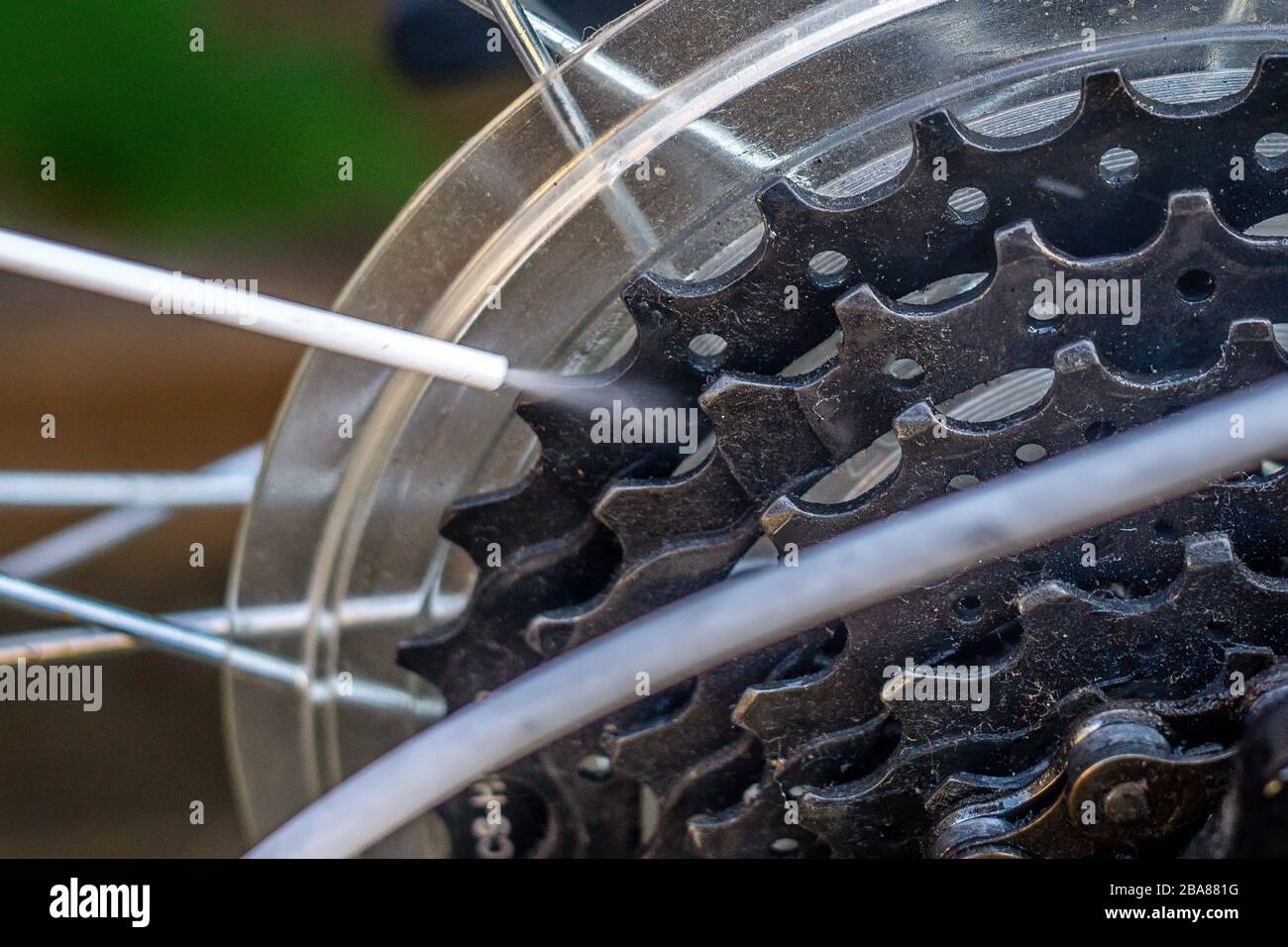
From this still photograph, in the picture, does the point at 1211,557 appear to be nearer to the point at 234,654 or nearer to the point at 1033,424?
the point at 1033,424

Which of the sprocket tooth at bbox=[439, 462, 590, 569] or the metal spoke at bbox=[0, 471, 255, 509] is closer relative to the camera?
the sprocket tooth at bbox=[439, 462, 590, 569]

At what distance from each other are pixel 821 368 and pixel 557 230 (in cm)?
12

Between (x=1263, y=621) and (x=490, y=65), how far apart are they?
2.18ft

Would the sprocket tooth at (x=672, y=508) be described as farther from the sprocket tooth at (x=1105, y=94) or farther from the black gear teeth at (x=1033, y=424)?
the sprocket tooth at (x=1105, y=94)

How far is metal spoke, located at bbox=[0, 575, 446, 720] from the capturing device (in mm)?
542

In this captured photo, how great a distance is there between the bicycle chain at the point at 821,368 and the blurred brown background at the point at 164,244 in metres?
0.48

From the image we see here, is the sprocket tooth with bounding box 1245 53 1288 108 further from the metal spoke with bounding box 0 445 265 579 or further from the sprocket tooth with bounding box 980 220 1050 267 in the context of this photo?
the metal spoke with bounding box 0 445 265 579

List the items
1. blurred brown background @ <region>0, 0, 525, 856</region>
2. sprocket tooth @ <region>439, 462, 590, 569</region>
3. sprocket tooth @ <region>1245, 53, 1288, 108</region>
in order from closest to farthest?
sprocket tooth @ <region>1245, 53, 1288, 108</region> < sprocket tooth @ <region>439, 462, 590, 569</region> < blurred brown background @ <region>0, 0, 525, 856</region>

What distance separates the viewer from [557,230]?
47 cm

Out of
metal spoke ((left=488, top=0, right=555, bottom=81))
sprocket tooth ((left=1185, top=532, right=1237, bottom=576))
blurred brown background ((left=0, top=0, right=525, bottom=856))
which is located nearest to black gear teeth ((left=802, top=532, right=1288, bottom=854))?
sprocket tooth ((left=1185, top=532, right=1237, bottom=576))

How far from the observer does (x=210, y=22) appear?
82 cm

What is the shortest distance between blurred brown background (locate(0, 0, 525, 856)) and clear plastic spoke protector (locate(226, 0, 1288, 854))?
404mm
